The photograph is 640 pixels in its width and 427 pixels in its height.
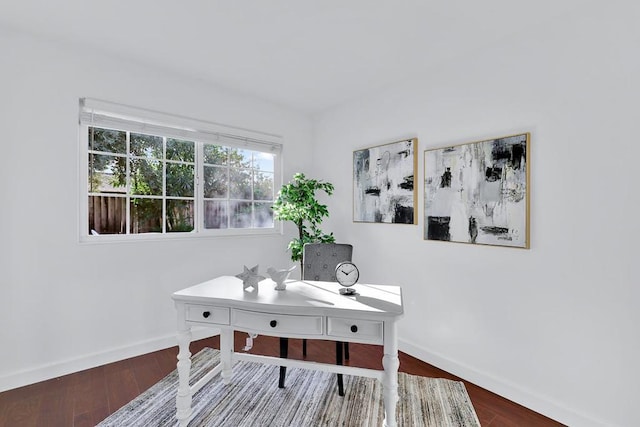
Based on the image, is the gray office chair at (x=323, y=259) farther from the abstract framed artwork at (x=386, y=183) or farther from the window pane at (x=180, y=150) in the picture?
the window pane at (x=180, y=150)

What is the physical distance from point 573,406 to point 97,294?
11.5ft

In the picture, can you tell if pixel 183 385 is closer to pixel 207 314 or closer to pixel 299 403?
pixel 207 314

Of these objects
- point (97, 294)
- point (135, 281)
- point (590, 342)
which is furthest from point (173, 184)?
point (590, 342)

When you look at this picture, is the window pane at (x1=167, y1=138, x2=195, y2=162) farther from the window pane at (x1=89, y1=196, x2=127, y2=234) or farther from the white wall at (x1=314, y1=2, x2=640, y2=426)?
the white wall at (x1=314, y1=2, x2=640, y2=426)

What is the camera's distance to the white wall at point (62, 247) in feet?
7.25

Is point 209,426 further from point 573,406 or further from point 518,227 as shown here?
point 518,227

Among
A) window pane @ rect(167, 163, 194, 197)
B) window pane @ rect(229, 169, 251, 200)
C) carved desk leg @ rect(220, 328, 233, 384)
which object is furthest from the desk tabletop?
window pane @ rect(229, 169, 251, 200)

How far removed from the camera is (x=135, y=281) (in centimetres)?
274

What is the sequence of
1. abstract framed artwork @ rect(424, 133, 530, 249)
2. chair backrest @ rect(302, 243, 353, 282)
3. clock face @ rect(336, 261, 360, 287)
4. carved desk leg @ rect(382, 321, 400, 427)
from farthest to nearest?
chair backrest @ rect(302, 243, 353, 282) → abstract framed artwork @ rect(424, 133, 530, 249) → clock face @ rect(336, 261, 360, 287) → carved desk leg @ rect(382, 321, 400, 427)

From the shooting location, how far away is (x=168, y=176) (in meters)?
2.99

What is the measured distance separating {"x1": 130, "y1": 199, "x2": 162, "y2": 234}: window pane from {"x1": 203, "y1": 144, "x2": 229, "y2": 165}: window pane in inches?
25.7

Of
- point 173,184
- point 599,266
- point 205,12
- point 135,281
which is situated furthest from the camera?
point 173,184

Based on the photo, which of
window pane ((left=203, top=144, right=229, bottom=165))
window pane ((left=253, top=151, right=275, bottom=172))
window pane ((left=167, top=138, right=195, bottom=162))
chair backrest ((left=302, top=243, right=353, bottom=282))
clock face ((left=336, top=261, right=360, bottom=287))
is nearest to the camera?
clock face ((left=336, top=261, right=360, bottom=287))

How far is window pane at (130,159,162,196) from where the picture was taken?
2807mm
